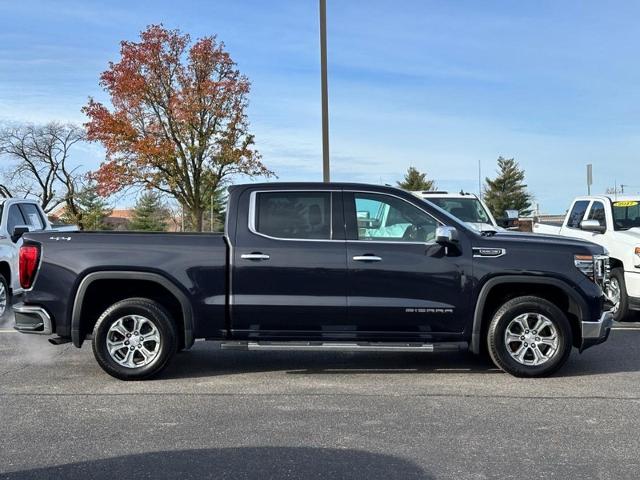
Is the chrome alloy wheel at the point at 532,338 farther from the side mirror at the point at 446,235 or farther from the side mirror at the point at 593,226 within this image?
the side mirror at the point at 593,226

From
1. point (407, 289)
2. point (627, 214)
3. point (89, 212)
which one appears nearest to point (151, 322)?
point (407, 289)

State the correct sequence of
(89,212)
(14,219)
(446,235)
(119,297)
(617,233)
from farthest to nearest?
(89,212) → (14,219) → (617,233) → (119,297) → (446,235)

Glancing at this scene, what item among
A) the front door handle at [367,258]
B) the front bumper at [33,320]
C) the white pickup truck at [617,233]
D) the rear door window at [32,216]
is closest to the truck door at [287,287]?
the front door handle at [367,258]

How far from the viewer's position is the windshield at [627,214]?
1022 centimetres

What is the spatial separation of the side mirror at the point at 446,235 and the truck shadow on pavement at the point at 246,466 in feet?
7.74

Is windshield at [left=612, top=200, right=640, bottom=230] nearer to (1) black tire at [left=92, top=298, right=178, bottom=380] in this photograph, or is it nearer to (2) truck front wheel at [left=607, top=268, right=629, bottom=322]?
(2) truck front wheel at [left=607, top=268, right=629, bottom=322]

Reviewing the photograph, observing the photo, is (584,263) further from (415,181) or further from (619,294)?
(415,181)

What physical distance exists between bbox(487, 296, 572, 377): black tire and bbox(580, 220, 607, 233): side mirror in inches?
156

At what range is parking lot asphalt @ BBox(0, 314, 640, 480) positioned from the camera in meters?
4.14

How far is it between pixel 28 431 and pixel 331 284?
9.22 ft

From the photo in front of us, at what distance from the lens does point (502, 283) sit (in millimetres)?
6258

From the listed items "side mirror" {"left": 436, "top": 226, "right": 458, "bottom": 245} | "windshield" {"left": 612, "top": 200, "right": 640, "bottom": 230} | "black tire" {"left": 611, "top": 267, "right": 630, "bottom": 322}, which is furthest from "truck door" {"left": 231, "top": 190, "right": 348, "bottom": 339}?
"windshield" {"left": 612, "top": 200, "right": 640, "bottom": 230}

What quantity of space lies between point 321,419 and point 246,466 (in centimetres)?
107

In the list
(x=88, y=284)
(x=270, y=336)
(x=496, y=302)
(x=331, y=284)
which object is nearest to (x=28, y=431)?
(x=88, y=284)
